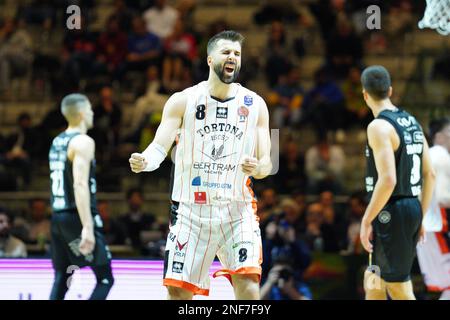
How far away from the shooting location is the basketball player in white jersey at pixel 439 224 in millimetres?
10016

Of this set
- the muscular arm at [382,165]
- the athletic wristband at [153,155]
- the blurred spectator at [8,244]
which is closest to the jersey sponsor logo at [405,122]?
the muscular arm at [382,165]

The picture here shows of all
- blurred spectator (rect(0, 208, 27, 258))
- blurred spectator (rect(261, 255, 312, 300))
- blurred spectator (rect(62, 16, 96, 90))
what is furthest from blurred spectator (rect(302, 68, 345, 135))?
blurred spectator (rect(0, 208, 27, 258))

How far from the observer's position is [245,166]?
7.01m

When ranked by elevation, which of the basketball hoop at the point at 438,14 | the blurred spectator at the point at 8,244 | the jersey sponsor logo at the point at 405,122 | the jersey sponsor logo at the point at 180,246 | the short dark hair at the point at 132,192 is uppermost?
the basketball hoop at the point at 438,14

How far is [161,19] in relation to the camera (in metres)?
16.0

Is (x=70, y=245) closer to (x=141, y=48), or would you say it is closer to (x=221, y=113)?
(x=221, y=113)

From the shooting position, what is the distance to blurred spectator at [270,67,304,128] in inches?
587

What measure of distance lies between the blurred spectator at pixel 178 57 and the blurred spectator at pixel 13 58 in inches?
85.7

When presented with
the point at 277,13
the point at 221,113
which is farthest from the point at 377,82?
the point at 277,13

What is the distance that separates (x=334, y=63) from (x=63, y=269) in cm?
693

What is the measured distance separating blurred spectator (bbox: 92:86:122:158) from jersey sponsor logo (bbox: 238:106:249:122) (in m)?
7.31

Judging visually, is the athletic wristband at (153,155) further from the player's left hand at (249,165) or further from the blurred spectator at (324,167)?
the blurred spectator at (324,167)

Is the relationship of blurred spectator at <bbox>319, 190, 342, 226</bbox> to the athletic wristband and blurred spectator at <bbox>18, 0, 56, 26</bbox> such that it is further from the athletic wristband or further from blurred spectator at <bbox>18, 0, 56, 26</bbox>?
blurred spectator at <bbox>18, 0, 56, 26</bbox>

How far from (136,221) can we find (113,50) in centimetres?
380
